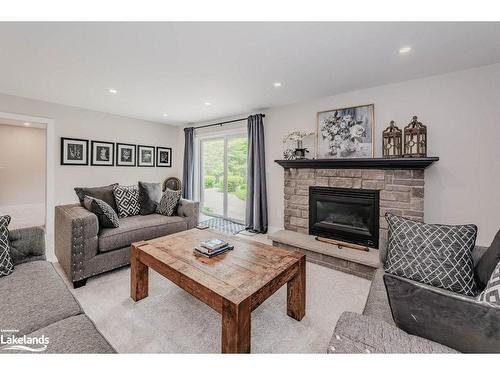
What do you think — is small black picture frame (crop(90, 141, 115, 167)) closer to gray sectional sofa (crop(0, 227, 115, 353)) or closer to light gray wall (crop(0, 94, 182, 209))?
light gray wall (crop(0, 94, 182, 209))

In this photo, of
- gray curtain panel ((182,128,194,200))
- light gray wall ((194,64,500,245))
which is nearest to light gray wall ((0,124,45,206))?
gray curtain panel ((182,128,194,200))

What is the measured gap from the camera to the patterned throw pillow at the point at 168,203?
10.4 ft

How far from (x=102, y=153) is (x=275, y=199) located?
3.51 m

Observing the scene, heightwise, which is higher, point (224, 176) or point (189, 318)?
point (224, 176)

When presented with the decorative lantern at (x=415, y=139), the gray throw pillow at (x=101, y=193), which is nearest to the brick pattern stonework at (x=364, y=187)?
the decorative lantern at (x=415, y=139)

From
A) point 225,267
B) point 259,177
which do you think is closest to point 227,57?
point 225,267

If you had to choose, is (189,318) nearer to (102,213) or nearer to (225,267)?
(225,267)

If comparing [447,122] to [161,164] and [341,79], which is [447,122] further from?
[161,164]

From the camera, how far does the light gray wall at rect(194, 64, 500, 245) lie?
7.68ft

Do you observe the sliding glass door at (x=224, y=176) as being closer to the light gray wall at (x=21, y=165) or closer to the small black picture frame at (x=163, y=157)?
the small black picture frame at (x=163, y=157)

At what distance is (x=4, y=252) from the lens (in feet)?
4.68

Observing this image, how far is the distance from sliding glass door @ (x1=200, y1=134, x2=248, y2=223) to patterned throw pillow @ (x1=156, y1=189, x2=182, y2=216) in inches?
66.1

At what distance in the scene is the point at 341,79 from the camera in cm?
270

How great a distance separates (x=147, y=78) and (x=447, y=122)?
3587mm
